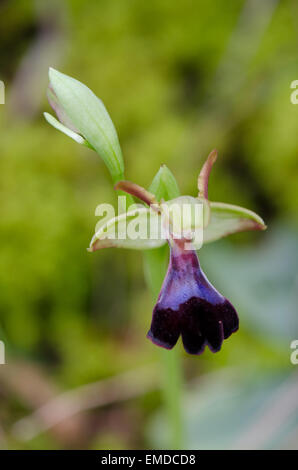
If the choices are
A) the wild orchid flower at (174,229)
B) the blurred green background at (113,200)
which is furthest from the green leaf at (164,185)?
the blurred green background at (113,200)

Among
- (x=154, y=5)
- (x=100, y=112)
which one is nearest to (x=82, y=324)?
(x=100, y=112)

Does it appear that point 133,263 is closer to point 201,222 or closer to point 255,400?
point 255,400

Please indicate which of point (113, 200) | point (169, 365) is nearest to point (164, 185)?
point (169, 365)

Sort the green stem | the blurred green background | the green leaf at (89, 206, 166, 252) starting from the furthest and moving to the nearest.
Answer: the blurred green background → the green stem → the green leaf at (89, 206, 166, 252)

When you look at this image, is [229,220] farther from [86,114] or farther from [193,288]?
[86,114]

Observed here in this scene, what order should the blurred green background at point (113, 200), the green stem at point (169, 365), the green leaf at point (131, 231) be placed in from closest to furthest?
the green leaf at point (131, 231) → the green stem at point (169, 365) → the blurred green background at point (113, 200)

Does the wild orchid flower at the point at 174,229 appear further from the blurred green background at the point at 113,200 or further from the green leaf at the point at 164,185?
the blurred green background at the point at 113,200

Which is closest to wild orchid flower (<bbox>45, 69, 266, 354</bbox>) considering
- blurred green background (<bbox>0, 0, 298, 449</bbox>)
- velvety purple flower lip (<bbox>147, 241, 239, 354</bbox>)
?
velvety purple flower lip (<bbox>147, 241, 239, 354</bbox>)

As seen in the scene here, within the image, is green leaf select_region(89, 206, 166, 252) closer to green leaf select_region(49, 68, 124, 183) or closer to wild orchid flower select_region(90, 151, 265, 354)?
wild orchid flower select_region(90, 151, 265, 354)
